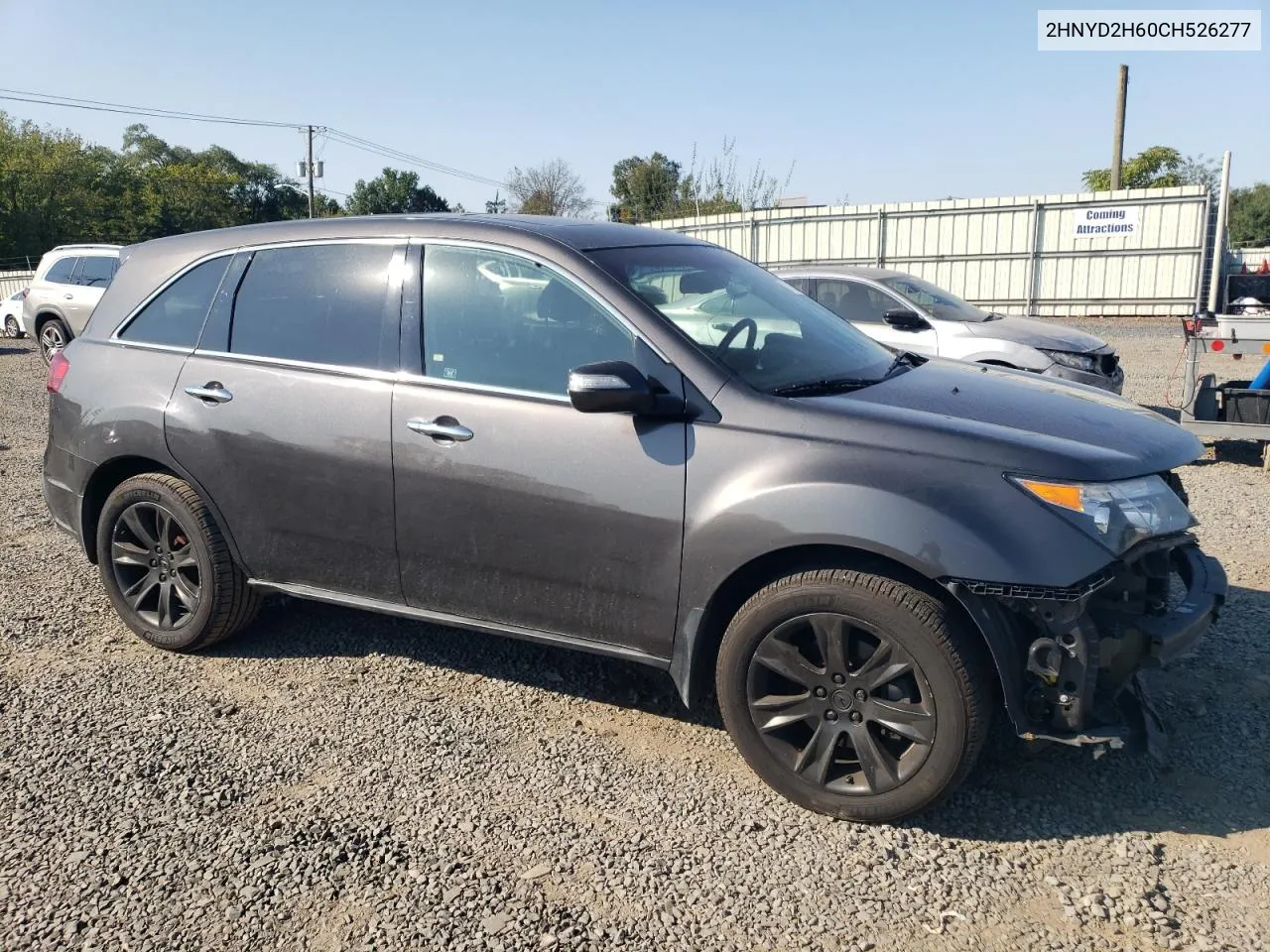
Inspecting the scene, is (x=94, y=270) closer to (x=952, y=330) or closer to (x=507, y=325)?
(x=952, y=330)

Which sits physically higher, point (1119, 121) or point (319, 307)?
point (1119, 121)

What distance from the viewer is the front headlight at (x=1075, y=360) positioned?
955 cm

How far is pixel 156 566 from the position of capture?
14.4ft

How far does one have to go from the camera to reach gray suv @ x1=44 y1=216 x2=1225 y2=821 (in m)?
2.90

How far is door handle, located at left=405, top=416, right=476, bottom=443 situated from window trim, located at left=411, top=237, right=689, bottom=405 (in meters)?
0.13

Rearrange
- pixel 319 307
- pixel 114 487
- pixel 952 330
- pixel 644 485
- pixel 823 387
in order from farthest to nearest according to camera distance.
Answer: pixel 952 330 → pixel 114 487 → pixel 319 307 → pixel 823 387 → pixel 644 485

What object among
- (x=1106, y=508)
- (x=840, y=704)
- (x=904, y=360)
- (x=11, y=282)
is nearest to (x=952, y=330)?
(x=904, y=360)

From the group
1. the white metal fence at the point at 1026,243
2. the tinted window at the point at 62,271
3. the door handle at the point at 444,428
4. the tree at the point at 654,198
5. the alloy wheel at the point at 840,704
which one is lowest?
the alloy wheel at the point at 840,704

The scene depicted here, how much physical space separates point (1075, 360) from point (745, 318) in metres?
7.02

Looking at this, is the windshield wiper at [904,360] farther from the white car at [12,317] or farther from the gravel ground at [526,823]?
the white car at [12,317]

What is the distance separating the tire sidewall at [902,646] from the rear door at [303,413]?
1413 mm

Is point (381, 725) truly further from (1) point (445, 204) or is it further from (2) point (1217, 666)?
(1) point (445, 204)

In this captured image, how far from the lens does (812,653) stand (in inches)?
122

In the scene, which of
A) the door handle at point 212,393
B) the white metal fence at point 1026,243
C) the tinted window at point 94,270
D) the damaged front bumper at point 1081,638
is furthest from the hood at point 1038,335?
the white metal fence at point 1026,243
